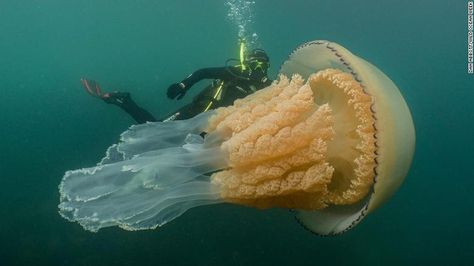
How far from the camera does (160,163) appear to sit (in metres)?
2.75

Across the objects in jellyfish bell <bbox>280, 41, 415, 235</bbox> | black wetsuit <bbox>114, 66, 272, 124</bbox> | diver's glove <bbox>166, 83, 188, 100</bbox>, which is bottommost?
jellyfish bell <bbox>280, 41, 415, 235</bbox>

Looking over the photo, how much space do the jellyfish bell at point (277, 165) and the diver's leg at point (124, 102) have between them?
4.13 m

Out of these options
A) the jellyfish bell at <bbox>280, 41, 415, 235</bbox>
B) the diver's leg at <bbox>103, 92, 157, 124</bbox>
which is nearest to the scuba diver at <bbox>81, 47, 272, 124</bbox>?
the diver's leg at <bbox>103, 92, 157, 124</bbox>

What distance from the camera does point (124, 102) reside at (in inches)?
285

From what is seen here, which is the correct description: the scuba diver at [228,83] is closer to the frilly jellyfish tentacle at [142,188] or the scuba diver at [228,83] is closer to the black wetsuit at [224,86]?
the black wetsuit at [224,86]

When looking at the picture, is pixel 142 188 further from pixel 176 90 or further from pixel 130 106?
pixel 130 106

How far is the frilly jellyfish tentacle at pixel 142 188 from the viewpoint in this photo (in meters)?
2.62

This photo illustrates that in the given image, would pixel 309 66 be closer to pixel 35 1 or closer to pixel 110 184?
pixel 110 184

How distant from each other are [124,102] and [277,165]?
16.6 feet

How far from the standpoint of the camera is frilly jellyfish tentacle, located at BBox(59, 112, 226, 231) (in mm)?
2615

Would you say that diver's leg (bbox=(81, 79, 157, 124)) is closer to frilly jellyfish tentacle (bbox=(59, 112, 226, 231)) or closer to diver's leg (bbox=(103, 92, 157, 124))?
diver's leg (bbox=(103, 92, 157, 124))

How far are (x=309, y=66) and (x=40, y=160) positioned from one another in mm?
13396

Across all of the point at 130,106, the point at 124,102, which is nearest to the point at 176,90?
the point at 130,106

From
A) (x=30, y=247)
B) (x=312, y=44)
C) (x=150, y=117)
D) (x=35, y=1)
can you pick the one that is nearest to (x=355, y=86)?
(x=312, y=44)
